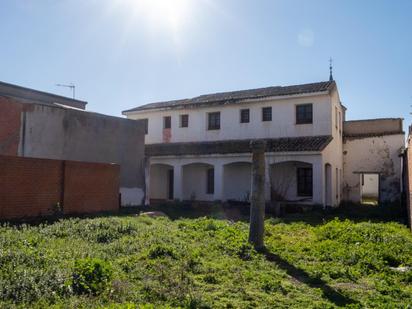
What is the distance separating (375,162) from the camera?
79.7 feet

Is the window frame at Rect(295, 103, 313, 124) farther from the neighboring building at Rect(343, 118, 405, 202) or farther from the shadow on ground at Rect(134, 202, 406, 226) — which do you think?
the neighboring building at Rect(343, 118, 405, 202)

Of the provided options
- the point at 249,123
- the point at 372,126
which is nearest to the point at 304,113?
the point at 249,123

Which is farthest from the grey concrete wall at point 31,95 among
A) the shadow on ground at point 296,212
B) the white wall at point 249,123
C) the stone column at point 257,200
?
the stone column at point 257,200

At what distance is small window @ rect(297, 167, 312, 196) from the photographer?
71.5 feet

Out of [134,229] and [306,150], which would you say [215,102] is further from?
[134,229]

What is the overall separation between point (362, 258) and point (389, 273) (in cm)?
106

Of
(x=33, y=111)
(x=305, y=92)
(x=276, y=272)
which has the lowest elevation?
(x=276, y=272)

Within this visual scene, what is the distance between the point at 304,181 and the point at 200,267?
49.7ft

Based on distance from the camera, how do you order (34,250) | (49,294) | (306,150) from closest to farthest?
(49,294)
(34,250)
(306,150)

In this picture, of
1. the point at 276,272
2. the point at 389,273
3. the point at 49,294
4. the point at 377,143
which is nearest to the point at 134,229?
the point at 276,272

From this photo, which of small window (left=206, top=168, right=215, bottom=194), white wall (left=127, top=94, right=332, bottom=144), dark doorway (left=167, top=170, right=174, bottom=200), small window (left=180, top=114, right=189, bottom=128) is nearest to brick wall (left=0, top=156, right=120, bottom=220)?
small window (left=206, top=168, right=215, bottom=194)

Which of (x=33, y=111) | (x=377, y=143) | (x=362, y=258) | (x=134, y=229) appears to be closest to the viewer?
(x=362, y=258)

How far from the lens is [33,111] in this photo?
15.6 m

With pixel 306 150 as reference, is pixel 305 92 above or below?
above
